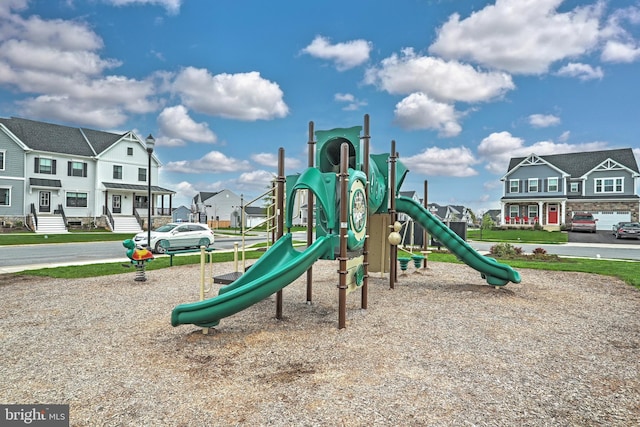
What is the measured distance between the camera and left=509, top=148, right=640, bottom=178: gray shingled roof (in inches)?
1540

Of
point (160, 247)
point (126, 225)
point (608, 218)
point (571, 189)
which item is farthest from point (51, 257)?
point (608, 218)

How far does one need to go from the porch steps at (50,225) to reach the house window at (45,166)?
4.27m

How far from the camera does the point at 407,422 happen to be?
349 cm

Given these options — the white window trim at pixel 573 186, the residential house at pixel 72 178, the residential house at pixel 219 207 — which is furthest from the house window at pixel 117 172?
the white window trim at pixel 573 186

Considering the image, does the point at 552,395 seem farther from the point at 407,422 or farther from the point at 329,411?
the point at 329,411

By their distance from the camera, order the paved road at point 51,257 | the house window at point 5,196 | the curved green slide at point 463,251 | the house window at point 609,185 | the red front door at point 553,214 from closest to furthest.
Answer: the curved green slide at point 463,251
the paved road at point 51,257
the house window at point 5,196
the house window at point 609,185
the red front door at point 553,214

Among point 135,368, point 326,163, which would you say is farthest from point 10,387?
point 326,163

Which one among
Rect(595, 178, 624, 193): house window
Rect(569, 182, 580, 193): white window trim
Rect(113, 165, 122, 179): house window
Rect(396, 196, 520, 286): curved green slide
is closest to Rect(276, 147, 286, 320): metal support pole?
Rect(396, 196, 520, 286): curved green slide

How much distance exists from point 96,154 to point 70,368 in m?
38.1

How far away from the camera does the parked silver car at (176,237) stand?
64.5ft

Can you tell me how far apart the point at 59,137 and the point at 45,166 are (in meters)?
Result: 3.92
